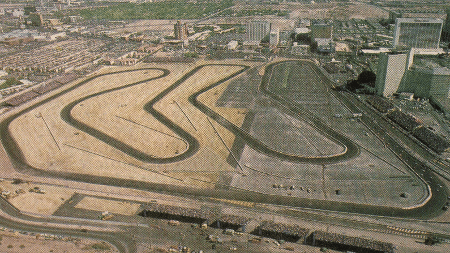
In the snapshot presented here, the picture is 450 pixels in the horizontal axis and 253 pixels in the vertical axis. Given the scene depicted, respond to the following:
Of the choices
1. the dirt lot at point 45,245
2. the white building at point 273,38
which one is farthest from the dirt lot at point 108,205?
the white building at point 273,38

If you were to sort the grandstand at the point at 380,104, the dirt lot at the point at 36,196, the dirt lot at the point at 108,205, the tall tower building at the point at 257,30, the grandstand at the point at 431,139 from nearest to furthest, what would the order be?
→ 1. the dirt lot at the point at 108,205
2. the dirt lot at the point at 36,196
3. the grandstand at the point at 431,139
4. the grandstand at the point at 380,104
5. the tall tower building at the point at 257,30

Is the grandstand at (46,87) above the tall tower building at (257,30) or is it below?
below

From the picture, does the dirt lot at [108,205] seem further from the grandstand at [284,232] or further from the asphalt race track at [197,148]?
the grandstand at [284,232]

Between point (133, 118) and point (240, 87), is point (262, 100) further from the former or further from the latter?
point (133, 118)

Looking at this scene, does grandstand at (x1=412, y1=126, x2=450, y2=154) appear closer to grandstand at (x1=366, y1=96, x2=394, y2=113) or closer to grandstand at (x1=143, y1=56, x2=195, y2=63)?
grandstand at (x1=366, y1=96, x2=394, y2=113)

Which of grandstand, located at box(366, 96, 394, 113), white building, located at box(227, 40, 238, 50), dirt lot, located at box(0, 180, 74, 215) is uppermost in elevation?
white building, located at box(227, 40, 238, 50)

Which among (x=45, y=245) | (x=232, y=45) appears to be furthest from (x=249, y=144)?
(x=232, y=45)

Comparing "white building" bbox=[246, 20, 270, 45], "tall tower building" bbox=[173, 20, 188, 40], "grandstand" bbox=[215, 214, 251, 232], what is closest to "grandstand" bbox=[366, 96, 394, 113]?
"grandstand" bbox=[215, 214, 251, 232]

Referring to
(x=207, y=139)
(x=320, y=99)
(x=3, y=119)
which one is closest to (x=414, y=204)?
(x=207, y=139)
